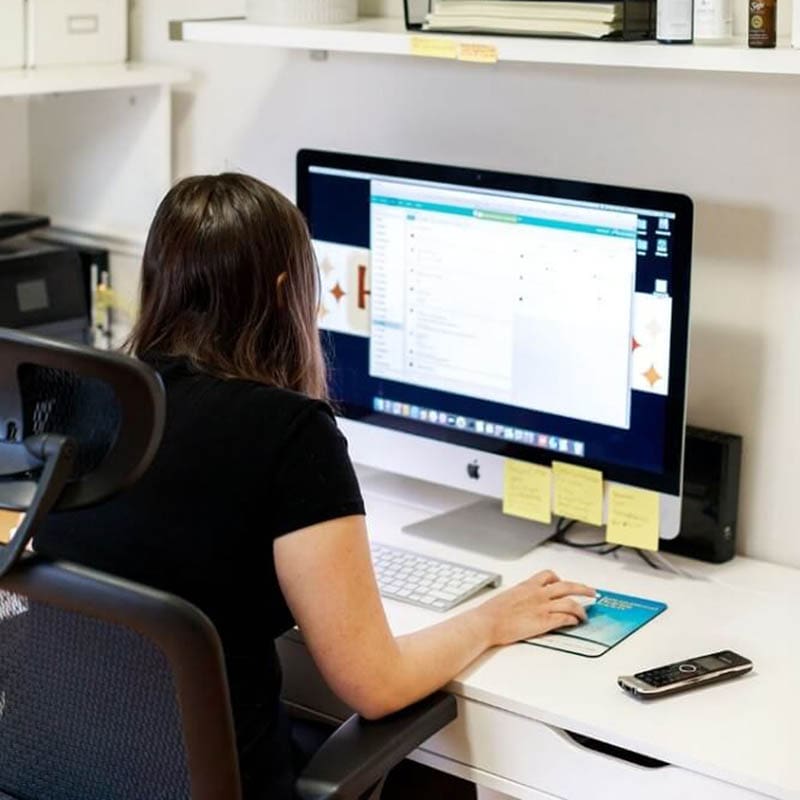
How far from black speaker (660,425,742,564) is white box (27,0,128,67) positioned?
1148 mm

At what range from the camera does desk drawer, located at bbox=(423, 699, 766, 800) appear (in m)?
1.53

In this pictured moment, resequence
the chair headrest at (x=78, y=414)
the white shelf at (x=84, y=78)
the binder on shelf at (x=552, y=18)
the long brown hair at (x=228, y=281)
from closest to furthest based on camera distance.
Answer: the chair headrest at (x=78, y=414)
the long brown hair at (x=228, y=281)
the binder on shelf at (x=552, y=18)
the white shelf at (x=84, y=78)

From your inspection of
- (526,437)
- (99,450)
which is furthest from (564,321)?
(99,450)

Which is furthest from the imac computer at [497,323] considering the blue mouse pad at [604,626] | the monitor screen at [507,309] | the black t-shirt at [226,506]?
the black t-shirt at [226,506]

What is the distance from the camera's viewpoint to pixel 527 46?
185 centimetres

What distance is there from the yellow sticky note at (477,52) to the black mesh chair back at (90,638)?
0.89 m

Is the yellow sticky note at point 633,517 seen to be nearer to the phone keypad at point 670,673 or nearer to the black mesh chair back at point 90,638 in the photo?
the phone keypad at point 670,673

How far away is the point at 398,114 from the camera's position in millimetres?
2252

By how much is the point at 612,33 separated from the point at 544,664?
0.75m

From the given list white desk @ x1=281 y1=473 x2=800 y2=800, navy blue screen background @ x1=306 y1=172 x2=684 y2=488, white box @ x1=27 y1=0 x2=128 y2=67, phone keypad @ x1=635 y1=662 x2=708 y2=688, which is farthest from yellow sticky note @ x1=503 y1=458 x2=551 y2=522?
white box @ x1=27 y1=0 x2=128 y2=67

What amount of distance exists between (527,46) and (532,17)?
4 cm

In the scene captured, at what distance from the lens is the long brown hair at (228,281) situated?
5.24ft

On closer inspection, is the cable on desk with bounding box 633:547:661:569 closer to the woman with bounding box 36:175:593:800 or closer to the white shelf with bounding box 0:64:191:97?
the woman with bounding box 36:175:593:800

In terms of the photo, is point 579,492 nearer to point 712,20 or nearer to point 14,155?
point 712,20
